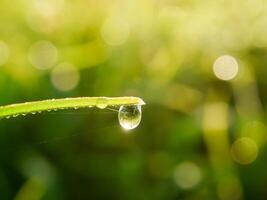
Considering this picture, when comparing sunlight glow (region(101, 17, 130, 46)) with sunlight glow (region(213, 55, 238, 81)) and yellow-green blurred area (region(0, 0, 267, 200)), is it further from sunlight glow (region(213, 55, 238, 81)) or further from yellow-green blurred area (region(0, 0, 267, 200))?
sunlight glow (region(213, 55, 238, 81))

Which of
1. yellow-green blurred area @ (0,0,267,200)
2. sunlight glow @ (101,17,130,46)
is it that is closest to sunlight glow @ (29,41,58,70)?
yellow-green blurred area @ (0,0,267,200)

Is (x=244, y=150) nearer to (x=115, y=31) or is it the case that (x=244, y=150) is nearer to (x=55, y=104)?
(x=115, y=31)

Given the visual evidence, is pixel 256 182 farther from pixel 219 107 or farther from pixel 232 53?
pixel 232 53

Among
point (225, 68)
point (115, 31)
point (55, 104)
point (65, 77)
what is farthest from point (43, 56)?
point (55, 104)

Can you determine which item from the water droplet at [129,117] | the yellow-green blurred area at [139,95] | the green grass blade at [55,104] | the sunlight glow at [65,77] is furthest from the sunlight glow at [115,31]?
the green grass blade at [55,104]

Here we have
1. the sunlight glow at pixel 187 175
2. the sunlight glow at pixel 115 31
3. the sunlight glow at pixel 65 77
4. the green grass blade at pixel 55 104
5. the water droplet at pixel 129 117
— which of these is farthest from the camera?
the sunlight glow at pixel 115 31

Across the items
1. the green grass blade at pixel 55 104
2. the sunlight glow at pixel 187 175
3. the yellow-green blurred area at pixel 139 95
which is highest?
the green grass blade at pixel 55 104

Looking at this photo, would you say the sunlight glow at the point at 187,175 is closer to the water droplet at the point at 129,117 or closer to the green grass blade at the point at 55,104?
the water droplet at the point at 129,117
